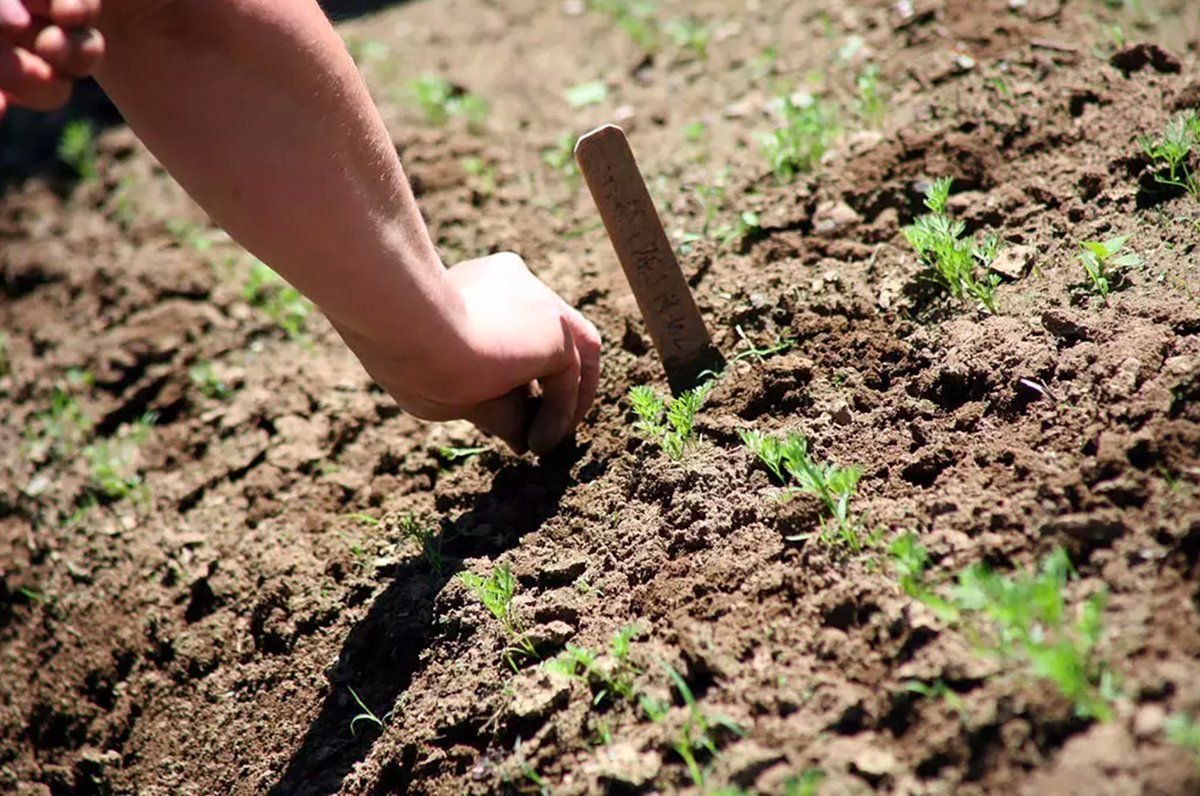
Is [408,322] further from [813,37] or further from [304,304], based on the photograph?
[813,37]

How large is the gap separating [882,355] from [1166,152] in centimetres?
86

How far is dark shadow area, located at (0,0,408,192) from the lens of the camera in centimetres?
510

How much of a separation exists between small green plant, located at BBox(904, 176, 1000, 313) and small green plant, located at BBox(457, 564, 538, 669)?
50.1 inches

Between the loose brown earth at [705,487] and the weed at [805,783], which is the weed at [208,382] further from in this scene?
the weed at [805,783]

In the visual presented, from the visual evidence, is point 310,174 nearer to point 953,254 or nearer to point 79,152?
point 953,254

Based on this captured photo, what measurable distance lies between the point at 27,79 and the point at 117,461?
2049mm

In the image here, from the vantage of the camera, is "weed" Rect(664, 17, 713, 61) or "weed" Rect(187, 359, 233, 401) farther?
"weed" Rect(664, 17, 713, 61)

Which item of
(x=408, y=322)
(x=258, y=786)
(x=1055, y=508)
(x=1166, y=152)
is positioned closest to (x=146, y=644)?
(x=258, y=786)

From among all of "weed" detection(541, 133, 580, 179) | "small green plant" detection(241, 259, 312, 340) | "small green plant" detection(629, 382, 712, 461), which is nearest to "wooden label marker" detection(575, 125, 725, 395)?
"small green plant" detection(629, 382, 712, 461)

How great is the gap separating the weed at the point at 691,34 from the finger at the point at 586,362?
6.56 feet

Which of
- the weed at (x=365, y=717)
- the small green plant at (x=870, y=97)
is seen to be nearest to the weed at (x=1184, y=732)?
the weed at (x=365, y=717)

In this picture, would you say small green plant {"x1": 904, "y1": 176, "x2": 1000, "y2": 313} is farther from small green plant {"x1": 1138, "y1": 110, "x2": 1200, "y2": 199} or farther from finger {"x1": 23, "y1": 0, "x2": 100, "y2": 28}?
finger {"x1": 23, "y1": 0, "x2": 100, "y2": 28}

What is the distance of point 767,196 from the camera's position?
3201mm

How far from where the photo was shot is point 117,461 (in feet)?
11.1
